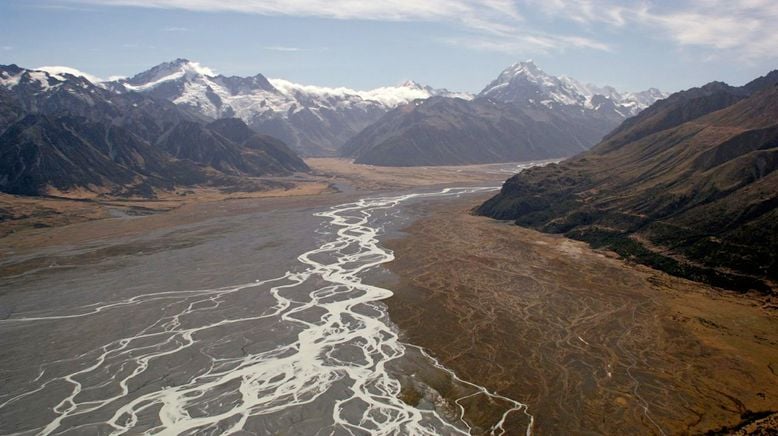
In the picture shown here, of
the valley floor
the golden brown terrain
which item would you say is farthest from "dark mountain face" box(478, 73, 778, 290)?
the golden brown terrain

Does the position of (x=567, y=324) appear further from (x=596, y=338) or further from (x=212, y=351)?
(x=212, y=351)

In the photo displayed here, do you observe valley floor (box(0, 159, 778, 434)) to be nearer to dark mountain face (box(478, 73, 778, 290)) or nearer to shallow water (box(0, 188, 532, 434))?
shallow water (box(0, 188, 532, 434))

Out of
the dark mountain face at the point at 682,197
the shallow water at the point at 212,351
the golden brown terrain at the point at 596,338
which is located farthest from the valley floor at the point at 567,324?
the dark mountain face at the point at 682,197

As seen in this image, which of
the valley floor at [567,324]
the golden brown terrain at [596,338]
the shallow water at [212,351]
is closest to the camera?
the shallow water at [212,351]

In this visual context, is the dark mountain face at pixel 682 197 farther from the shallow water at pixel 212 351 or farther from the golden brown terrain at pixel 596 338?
the shallow water at pixel 212 351

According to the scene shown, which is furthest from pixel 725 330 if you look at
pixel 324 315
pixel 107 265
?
pixel 107 265

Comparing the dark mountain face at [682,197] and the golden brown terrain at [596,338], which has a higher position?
the dark mountain face at [682,197]
